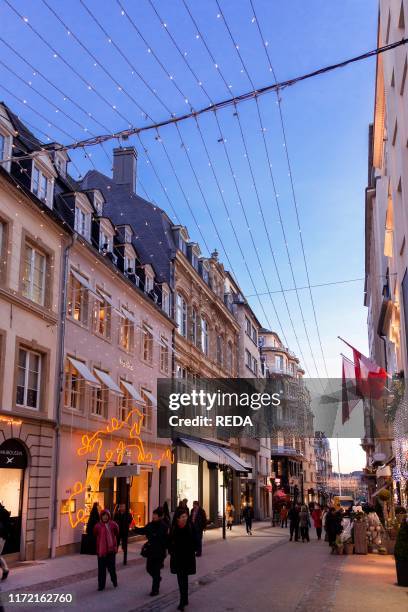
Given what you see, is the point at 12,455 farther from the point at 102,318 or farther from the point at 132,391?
the point at 132,391

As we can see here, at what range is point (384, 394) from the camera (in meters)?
22.1

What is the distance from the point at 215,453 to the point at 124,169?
1682cm

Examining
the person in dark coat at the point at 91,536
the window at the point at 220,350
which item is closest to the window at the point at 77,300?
the person in dark coat at the point at 91,536

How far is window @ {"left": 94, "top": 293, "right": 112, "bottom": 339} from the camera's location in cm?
2325

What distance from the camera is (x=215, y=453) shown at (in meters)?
35.5

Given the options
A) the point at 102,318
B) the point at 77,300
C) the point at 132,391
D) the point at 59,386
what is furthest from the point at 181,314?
the point at 59,386

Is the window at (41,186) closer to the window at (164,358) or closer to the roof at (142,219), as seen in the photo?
the window at (164,358)

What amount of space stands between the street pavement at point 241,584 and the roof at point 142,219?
649 inches

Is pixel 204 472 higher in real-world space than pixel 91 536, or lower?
higher

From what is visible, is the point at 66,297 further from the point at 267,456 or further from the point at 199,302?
the point at 267,456

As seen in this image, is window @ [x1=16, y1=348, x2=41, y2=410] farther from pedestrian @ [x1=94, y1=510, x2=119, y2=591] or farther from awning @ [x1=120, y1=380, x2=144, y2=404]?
pedestrian @ [x1=94, y1=510, x2=119, y2=591]

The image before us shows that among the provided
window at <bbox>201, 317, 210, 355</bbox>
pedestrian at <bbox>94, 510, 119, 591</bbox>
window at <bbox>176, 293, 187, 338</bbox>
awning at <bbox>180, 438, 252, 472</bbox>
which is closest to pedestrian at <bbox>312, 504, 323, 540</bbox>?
awning at <bbox>180, 438, 252, 472</bbox>

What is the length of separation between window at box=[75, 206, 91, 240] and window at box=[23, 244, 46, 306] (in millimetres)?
2929

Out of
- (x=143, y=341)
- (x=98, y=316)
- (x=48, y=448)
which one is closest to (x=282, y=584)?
(x=48, y=448)
